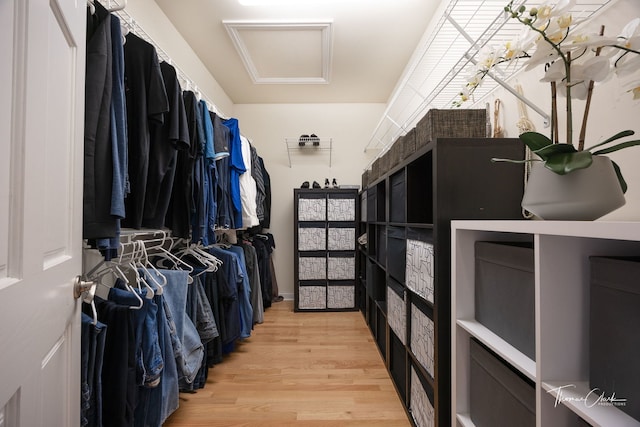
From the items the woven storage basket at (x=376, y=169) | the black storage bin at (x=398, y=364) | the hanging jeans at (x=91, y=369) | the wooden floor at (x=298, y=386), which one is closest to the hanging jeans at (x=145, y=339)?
the hanging jeans at (x=91, y=369)

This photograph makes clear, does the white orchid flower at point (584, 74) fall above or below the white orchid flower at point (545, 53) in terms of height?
below

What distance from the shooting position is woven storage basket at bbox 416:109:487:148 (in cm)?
122

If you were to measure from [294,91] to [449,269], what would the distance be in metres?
2.98

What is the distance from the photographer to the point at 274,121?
3756 mm

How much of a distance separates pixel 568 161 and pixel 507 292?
424 millimetres

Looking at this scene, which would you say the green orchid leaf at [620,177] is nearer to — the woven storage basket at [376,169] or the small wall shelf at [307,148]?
the woven storage basket at [376,169]

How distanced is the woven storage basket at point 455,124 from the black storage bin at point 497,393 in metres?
0.85

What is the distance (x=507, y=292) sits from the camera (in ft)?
2.73

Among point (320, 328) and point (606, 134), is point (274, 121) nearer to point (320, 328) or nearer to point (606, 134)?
point (320, 328)

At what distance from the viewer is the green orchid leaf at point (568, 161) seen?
581mm

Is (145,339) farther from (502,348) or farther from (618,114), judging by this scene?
(618,114)

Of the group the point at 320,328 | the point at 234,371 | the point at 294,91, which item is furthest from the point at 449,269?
the point at 294,91

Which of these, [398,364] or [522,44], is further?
[398,364]
